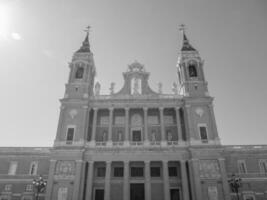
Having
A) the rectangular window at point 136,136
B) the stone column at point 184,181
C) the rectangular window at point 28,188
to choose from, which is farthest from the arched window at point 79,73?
the stone column at point 184,181

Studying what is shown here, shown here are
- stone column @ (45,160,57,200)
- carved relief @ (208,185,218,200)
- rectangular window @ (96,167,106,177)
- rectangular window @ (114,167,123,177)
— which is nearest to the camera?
carved relief @ (208,185,218,200)

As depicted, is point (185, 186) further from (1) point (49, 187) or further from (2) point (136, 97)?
(1) point (49, 187)

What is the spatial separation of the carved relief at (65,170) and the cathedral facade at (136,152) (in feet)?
0.45

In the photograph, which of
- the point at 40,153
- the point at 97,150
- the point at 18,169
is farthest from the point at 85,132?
the point at 18,169

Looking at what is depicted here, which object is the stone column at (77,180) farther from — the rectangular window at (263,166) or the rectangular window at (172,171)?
the rectangular window at (263,166)

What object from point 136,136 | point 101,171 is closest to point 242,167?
point 136,136

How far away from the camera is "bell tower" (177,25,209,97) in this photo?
1556 inches

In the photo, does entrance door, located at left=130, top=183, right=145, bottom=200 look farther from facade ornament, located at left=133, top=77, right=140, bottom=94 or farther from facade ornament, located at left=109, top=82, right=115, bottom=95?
facade ornament, located at left=109, top=82, right=115, bottom=95

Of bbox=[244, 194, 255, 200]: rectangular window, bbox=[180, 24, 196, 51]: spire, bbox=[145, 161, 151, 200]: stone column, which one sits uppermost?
bbox=[180, 24, 196, 51]: spire

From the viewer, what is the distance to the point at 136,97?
39.1 meters

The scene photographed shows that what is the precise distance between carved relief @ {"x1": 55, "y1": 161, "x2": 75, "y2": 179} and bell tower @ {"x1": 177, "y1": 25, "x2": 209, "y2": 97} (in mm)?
21334

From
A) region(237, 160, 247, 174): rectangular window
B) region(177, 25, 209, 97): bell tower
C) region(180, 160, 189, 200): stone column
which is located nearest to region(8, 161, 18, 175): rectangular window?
region(180, 160, 189, 200): stone column

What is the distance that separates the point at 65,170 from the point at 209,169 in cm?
2026

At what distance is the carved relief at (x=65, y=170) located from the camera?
32.4 metres
